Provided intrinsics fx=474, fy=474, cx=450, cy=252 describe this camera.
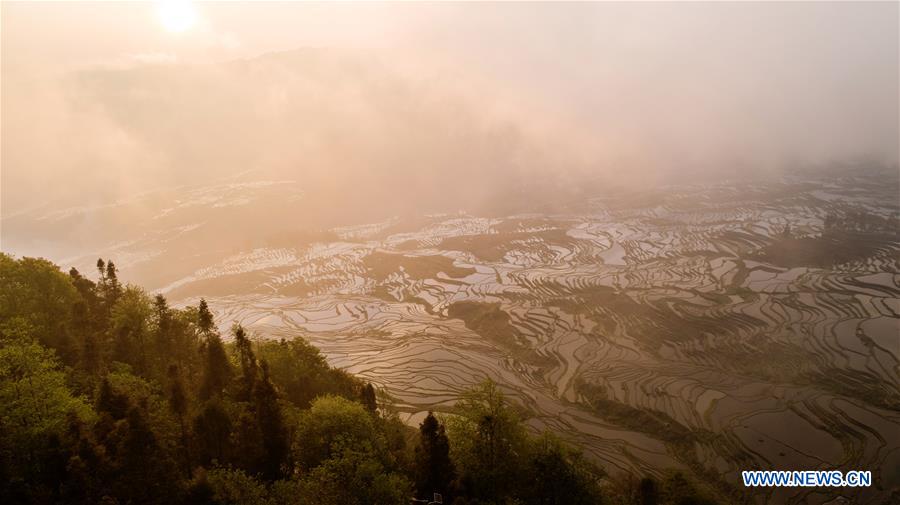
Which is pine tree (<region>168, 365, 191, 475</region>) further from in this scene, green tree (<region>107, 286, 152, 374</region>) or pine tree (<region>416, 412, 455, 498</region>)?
pine tree (<region>416, 412, 455, 498</region>)

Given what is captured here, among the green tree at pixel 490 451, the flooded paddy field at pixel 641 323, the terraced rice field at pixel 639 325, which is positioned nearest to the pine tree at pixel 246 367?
the green tree at pixel 490 451

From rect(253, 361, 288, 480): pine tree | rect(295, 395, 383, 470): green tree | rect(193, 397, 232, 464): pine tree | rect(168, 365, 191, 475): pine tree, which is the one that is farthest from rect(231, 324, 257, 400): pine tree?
rect(295, 395, 383, 470): green tree

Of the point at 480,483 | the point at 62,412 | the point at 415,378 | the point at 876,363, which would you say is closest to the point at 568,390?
the point at 415,378

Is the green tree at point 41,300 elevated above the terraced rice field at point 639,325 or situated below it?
above

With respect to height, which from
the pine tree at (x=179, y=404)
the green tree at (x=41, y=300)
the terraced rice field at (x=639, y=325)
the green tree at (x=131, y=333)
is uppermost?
the green tree at (x=41, y=300)

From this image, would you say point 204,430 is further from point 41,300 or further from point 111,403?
point 41,300

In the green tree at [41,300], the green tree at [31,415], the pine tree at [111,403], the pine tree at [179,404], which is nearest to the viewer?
the green tree at [31,415]

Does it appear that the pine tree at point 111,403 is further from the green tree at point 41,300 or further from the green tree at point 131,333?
the green tree at point 131,333
